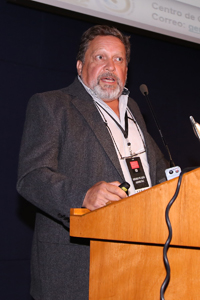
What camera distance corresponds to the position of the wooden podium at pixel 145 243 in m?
0.73

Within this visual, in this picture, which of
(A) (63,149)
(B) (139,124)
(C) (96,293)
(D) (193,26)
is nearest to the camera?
(C) (96,293)

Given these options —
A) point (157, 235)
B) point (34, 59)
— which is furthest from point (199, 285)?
point (34, 59)

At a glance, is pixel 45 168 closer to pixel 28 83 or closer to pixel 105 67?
pixel 105 67

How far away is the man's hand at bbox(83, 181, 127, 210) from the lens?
3.20 feet

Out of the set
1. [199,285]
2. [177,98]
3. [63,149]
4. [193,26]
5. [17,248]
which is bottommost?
[17,248]

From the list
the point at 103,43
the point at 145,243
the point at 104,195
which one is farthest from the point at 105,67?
the point at 145,243

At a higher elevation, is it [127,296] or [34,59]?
[34,59]

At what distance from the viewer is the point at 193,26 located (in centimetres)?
293

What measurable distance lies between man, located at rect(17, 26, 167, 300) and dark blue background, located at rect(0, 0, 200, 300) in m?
0.74

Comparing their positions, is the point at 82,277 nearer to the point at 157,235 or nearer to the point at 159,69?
the point at 157,235

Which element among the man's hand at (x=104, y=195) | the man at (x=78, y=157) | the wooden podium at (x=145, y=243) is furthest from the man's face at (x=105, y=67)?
the wooden podium at (x=145, y=243)

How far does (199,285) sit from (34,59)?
84.9 inches

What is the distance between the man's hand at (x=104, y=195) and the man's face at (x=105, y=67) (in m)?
0.90

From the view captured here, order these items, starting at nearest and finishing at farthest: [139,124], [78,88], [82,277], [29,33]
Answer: [82,277], [78,88], [139,124], [29,33]
